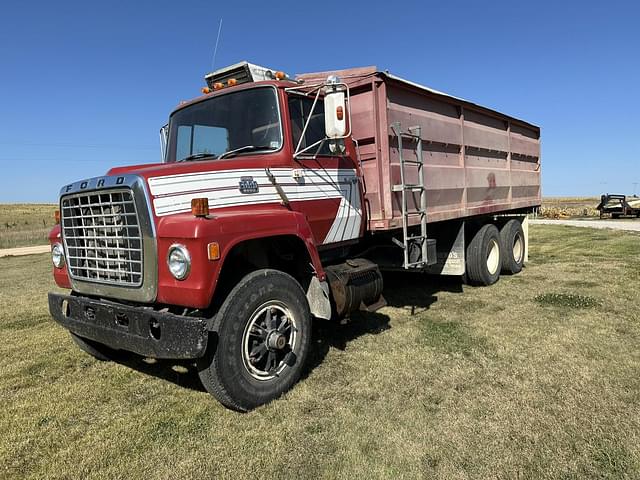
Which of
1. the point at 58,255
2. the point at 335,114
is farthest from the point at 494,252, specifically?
the point at 58,255

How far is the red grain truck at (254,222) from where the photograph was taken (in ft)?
11.0

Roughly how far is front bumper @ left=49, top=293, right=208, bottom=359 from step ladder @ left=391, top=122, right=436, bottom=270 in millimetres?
2912

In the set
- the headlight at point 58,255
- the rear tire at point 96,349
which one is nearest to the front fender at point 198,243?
the headlight at point 58,255

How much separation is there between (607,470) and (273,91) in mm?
3826

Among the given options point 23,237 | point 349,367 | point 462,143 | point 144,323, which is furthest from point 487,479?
point 23,237

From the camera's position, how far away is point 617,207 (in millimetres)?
28188

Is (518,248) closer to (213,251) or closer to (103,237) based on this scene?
(213,251)

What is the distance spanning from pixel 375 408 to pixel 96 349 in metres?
2.93

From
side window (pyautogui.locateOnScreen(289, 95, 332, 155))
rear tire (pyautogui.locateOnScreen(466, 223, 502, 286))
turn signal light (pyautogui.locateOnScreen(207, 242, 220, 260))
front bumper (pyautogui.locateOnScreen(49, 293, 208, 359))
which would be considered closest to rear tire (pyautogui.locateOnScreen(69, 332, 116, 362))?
front bumper (pyautogui.locateOnScreen(49, 293, 208, 359))

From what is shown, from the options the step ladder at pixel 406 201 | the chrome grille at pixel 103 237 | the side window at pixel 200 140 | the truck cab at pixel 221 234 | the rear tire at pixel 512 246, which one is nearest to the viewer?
the truck cab at pixel 221 234

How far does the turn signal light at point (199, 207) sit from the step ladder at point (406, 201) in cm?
257

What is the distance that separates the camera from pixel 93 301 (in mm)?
3770

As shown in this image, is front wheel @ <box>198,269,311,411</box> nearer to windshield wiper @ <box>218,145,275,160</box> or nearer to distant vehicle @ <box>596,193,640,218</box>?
windshield wiper @ <box>218,145,275,160</box>

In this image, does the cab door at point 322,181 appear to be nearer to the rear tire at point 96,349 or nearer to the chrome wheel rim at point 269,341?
the chrome wheel rim at point 269,341
